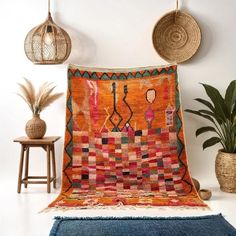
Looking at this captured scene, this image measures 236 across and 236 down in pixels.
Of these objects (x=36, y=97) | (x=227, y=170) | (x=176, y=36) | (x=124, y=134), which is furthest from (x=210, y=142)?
(x=36, y=97)

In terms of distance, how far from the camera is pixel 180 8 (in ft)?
14.7

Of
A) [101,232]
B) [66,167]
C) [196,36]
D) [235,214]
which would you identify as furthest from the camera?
[196,36]

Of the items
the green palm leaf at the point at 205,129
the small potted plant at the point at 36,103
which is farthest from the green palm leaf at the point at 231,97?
the small potted plant at the point at 36,103

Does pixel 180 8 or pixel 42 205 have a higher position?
pixel 180 8

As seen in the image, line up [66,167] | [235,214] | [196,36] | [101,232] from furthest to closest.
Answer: [196,36] → [66,167] → [235,214] → [101,232]

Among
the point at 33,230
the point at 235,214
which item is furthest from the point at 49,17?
Result: the point at 235,214

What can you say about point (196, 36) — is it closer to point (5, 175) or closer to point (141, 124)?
point (141, 124)

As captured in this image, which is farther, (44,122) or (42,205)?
(44,122)

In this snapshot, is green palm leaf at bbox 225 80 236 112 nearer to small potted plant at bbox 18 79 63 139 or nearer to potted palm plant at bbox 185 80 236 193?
potted palm plant at bbox 185 80 236 193

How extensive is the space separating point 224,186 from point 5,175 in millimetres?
2065

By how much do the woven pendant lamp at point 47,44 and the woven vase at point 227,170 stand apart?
1696 mm

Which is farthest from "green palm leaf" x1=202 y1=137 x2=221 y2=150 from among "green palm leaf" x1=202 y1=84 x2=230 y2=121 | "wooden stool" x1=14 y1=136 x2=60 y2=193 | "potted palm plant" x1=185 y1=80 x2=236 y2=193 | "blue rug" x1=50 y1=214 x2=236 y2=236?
"wooden stool" x1=14 y1=136 x2=60 y2=193

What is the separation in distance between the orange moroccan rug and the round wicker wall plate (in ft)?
0.88

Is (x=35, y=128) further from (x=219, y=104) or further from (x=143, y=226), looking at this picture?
(x=219, y=104)
